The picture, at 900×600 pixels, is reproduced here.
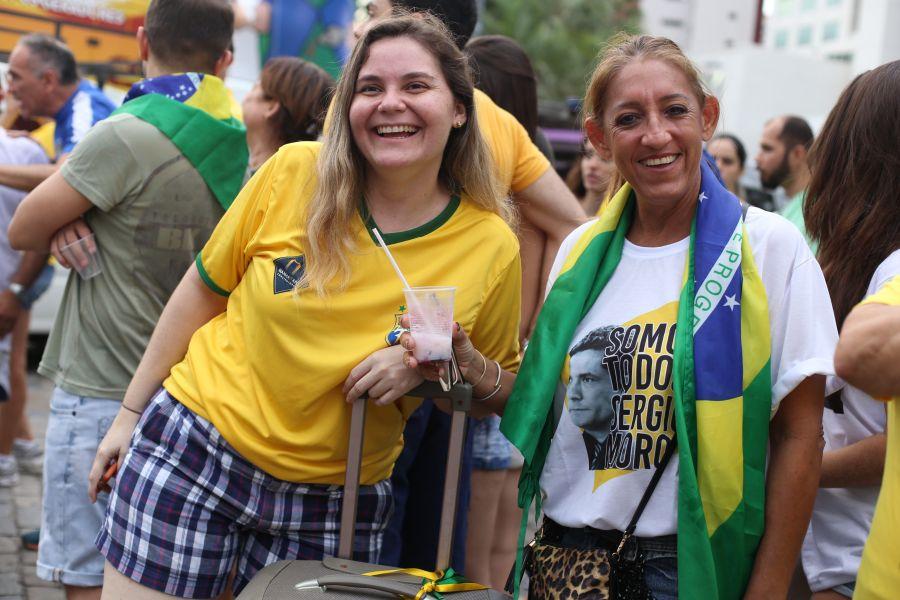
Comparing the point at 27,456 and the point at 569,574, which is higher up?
the point at 569,574

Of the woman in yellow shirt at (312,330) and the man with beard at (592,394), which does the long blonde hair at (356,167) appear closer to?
the woman in yellow shirt at (312,330)

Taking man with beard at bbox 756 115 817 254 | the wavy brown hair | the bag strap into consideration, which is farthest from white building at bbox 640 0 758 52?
the bag strap

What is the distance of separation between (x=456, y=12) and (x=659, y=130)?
1.48m

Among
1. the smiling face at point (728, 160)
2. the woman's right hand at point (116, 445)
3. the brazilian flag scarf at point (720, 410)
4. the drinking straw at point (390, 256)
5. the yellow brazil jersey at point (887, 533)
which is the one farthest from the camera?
the smiling face at point (728, 160)

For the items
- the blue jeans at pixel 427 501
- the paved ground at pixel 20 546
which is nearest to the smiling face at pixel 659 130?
the blue jeans at pixel 427 501

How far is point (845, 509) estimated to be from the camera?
2430mm

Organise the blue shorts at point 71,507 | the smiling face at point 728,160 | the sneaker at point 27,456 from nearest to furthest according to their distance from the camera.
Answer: the blue shorts at point 71,507 < the sneaker at point 27,456 < the smiling face at point 728,160

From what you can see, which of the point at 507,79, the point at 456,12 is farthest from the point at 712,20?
the point at 456,12

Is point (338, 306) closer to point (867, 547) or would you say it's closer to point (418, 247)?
point (418, 247)

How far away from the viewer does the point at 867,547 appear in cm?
184

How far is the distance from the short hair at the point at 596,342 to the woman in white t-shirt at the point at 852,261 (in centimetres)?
63

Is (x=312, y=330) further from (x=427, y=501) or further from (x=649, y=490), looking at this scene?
Result: (x=427, y=501)

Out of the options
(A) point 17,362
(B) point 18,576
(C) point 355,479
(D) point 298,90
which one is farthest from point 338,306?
(A) point 17,362

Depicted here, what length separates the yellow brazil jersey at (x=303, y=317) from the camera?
2.43m
